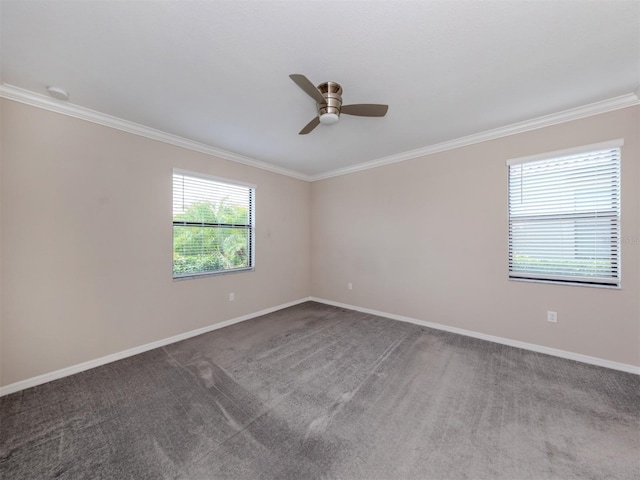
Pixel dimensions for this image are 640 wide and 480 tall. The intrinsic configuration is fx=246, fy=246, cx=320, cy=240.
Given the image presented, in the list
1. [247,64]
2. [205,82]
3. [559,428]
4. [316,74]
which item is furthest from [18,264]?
[559,428]

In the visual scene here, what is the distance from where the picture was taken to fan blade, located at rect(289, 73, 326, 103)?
167 cm

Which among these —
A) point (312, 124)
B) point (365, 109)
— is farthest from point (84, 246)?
point (365, 109)

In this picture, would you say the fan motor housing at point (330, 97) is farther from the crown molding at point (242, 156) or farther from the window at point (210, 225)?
the window at point (210, 225)

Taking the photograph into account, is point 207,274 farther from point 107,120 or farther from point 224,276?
point 107,120

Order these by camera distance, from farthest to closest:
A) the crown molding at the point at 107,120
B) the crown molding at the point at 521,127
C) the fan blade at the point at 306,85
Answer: the crown molding at the point at 521,127, the crown molding at the point at 107,120, the fan blade at the point at 306,85

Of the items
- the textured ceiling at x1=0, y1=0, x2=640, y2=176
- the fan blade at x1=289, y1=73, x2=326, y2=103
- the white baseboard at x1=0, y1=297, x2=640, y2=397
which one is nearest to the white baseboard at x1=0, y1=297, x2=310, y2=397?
the white baseboard at x1=0, y1=297, x2=640, y2=397

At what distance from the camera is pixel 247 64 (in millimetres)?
1862

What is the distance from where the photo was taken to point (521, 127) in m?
2.88

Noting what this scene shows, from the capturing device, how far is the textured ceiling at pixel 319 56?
1.46 metres

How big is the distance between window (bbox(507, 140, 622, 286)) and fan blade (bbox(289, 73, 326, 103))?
8.38ft

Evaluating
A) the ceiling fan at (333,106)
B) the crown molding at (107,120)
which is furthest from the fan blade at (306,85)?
the crown molding at (107,120)

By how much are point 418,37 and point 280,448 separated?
2822mm

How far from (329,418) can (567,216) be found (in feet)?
10.5

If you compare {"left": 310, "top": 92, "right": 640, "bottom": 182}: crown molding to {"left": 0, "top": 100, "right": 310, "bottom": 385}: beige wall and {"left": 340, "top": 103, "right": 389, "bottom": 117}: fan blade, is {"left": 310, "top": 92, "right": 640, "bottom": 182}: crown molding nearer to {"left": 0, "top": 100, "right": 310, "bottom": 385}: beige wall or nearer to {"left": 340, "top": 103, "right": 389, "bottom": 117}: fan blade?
{"left": 340, "top": 103, "right": 389, "bottom": 117}: fan blade
